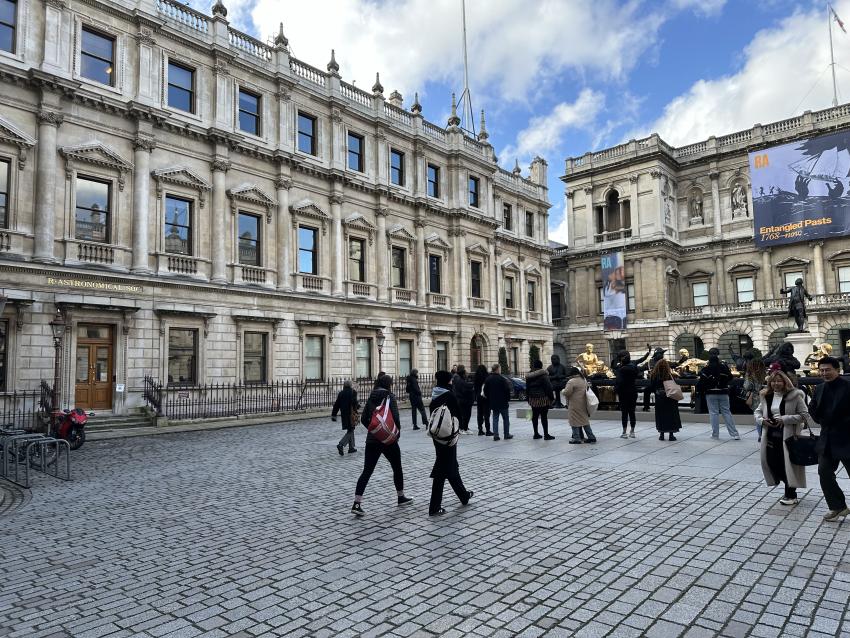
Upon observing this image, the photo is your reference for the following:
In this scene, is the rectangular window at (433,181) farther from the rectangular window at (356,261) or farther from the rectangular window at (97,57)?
the rectangular window at (97,57)

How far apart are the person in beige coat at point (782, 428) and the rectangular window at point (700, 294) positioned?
143 ft

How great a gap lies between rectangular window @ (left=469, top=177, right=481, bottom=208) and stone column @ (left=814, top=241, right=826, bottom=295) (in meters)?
25.0

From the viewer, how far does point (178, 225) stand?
76.2 ft

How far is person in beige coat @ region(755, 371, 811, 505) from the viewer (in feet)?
23.5

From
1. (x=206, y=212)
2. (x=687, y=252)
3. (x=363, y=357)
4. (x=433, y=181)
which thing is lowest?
(x=363, y=357)

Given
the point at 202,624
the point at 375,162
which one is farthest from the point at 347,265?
the point at 202,624

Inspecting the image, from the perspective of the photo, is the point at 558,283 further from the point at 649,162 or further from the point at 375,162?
the point at 375,162

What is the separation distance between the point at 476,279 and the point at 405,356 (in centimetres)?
849

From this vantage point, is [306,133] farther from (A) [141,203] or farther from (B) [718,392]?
(B) [718,392]

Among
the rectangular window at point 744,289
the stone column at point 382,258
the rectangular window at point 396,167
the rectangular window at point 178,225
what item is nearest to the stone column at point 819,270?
the rectangular window at point 744,289

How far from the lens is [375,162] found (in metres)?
31.2

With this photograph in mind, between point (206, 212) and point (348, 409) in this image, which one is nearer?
point (348, 409)

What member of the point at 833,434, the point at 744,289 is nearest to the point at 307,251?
the point at 833,434

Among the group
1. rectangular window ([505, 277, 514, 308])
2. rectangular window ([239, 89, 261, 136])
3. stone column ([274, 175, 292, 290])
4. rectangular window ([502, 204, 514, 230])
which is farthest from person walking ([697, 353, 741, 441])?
rectangular window ([502, 204, 514, 230])
